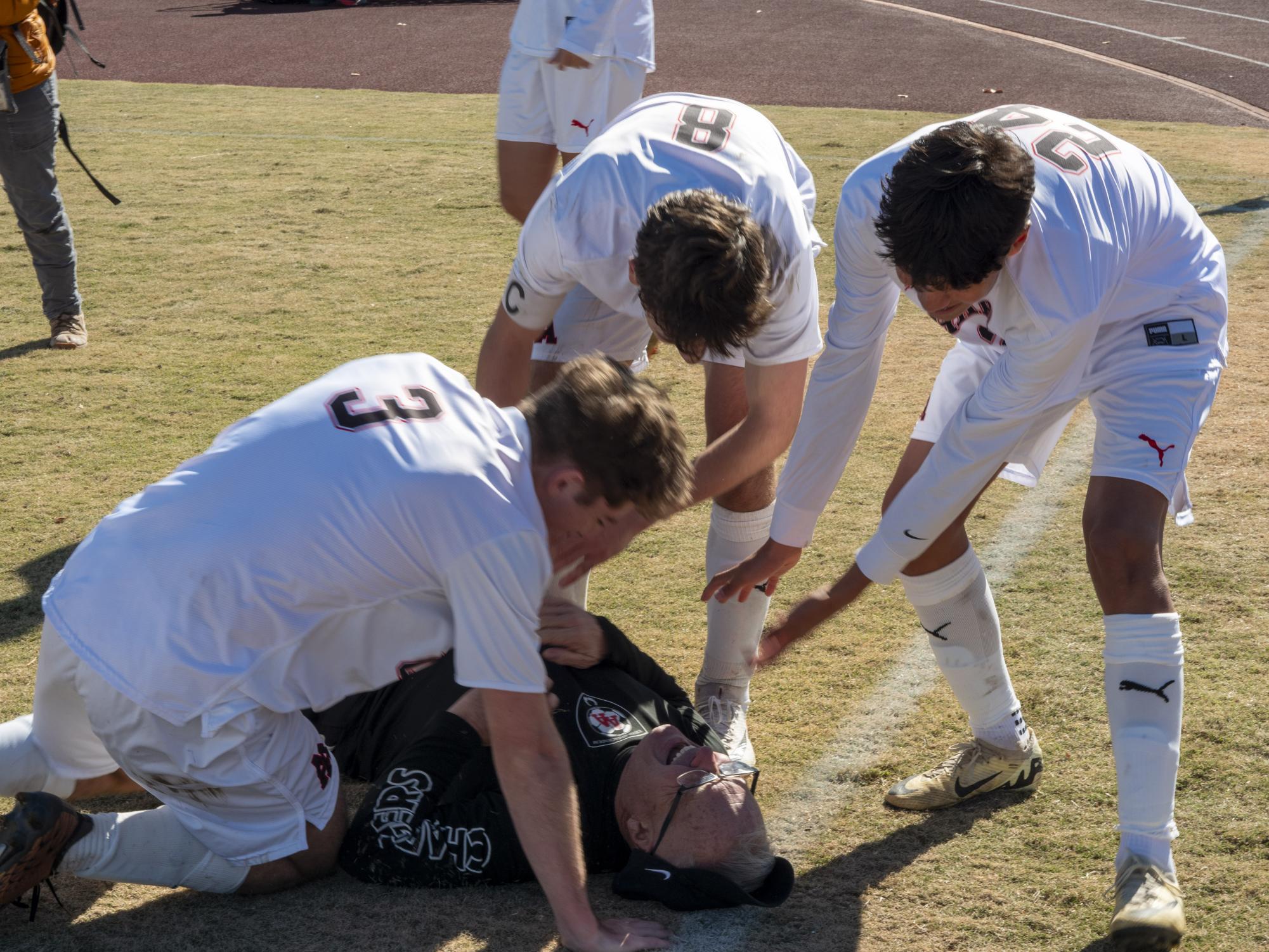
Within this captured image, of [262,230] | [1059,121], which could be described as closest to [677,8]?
[262,230]

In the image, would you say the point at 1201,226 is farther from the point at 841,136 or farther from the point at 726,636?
the point at 841,136

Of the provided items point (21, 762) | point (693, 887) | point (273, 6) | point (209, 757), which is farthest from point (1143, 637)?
point (273, 6)

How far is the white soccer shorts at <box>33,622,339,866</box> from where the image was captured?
2.39 meters

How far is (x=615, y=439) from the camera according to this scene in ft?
7.10

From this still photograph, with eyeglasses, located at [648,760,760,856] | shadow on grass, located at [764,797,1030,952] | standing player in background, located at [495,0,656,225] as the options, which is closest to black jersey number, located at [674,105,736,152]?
eyeglasses, located at [648,760,760,856]

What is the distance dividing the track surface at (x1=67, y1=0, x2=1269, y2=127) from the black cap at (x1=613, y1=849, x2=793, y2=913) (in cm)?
1111

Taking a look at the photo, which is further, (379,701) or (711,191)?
(379,701)

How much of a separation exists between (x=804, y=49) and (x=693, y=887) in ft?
51.7

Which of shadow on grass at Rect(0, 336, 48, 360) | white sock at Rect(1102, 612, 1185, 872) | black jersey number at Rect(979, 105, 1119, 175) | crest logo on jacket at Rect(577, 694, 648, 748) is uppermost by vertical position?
black jersey number at Rect(979, 105, 1119, 175)

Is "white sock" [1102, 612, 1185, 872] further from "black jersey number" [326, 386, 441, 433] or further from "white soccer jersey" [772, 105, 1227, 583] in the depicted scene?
"black jersey number" [326, 386, 441, 433]

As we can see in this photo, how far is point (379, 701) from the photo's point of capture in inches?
122

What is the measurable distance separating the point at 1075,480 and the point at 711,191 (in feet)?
8.39

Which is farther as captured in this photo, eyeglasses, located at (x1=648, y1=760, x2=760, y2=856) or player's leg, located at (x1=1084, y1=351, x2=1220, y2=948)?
eyeglasses, located at (x1=648, y1=760, x2=760, y2=856)

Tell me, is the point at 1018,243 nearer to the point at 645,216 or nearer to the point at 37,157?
the point at 645,216
